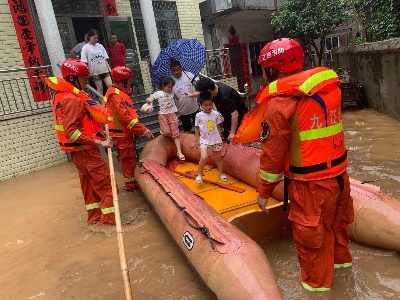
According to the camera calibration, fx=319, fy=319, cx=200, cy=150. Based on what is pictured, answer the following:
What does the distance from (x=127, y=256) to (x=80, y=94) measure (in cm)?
197

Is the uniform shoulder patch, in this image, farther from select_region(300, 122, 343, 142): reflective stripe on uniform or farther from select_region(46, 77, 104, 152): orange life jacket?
select_region(46, 77, 104, 152): orange life jacket

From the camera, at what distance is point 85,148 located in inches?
154

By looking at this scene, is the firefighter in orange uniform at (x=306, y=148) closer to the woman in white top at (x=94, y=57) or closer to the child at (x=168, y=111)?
the child at (x=168, y=111)

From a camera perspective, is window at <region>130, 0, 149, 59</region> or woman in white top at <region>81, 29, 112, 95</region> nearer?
woman in white top at <region>81, 29, 112, 95</region>

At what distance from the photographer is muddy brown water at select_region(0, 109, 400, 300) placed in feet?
8.52

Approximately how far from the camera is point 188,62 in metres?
6.14

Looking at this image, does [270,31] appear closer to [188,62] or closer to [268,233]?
[188,62]

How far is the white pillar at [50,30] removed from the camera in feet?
22.4

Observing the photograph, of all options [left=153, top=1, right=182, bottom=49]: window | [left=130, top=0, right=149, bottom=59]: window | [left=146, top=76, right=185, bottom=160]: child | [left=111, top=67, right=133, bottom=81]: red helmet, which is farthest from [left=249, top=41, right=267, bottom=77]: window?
[left=111, top=67, right=133, bottom=81]: red helmet

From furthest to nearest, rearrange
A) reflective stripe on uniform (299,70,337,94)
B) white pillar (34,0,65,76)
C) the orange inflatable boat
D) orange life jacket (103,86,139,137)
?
white pillar (34,0,65,76), orange life jacket (103,86,139,137), the orange inflatable boat, reflective stripe on uniform (299,70,337,94)

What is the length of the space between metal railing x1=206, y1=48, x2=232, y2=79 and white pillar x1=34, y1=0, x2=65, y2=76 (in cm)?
454

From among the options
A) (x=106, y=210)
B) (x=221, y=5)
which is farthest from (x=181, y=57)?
(x=221, y=5)

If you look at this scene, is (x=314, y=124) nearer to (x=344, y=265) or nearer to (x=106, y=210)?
(x=344, y=265)

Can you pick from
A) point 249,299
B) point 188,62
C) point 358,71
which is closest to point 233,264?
point 249,299
